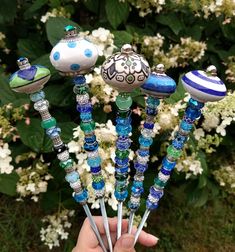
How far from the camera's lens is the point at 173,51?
1457 mm

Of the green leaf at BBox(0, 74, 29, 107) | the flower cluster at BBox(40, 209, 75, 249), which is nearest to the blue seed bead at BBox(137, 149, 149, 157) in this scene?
the green leaf at BBox(0, 74, 29, 107)

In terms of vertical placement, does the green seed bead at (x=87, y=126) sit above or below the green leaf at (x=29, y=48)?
above

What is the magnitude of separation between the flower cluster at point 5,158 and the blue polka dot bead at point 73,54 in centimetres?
51

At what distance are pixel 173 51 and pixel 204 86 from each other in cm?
81

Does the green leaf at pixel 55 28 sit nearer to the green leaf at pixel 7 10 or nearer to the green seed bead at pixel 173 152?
the green leaf at pixel 7 10

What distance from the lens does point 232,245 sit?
1681 millimetres

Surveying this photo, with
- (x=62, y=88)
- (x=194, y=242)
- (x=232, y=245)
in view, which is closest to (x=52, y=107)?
(x=62, y=88)

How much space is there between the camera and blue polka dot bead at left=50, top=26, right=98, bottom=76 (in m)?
0.66

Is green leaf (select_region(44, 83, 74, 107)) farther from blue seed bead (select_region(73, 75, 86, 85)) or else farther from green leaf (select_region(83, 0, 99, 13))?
blue seed bead (select_region(73, 75, 86, 85))

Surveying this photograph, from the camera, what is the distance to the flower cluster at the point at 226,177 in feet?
4.78

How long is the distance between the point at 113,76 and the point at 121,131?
0.13 meters

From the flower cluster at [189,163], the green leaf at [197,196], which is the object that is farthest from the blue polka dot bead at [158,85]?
the green leaf at [197,196]

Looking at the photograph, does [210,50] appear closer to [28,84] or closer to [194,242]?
[194,242]

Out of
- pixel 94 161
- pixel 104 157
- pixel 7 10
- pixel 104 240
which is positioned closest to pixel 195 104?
pixel 94 161
